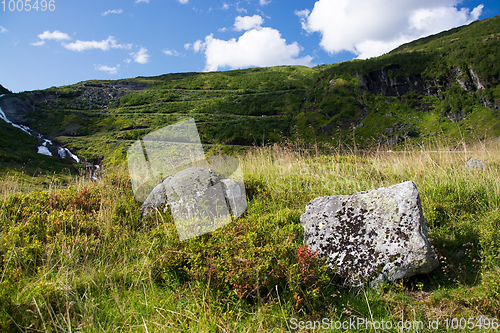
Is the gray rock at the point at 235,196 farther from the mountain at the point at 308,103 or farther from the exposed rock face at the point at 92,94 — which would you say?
the exposed rock face at the point at 92,94

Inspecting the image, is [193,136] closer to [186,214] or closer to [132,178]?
[186,214]

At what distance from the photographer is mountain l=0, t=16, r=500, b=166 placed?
6431 cm

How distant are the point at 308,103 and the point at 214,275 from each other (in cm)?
10344

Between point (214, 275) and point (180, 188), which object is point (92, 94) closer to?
point (180, 188)

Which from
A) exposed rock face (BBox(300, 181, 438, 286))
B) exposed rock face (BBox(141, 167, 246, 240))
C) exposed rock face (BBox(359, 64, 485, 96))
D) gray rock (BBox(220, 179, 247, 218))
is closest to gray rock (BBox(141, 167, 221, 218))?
exposed rock face (BBox(141, 167, 246, 240))

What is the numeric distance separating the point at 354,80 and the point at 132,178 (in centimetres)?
10365

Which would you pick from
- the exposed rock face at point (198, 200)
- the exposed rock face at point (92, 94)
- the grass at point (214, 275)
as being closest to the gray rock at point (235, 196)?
the exposed rock face at point (198, 200)

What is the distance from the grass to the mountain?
29.3 m

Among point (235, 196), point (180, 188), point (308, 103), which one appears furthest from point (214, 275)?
point (308, 103)

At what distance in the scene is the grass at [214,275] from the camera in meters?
2.42

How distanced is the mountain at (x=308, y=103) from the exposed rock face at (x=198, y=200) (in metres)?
29.2

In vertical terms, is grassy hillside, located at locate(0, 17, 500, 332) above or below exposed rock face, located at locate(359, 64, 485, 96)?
below

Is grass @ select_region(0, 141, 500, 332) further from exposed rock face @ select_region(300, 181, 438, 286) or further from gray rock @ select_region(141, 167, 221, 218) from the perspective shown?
gray rock @ select_region(141, 167, 221, 218)

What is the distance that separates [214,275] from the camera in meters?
2.90
